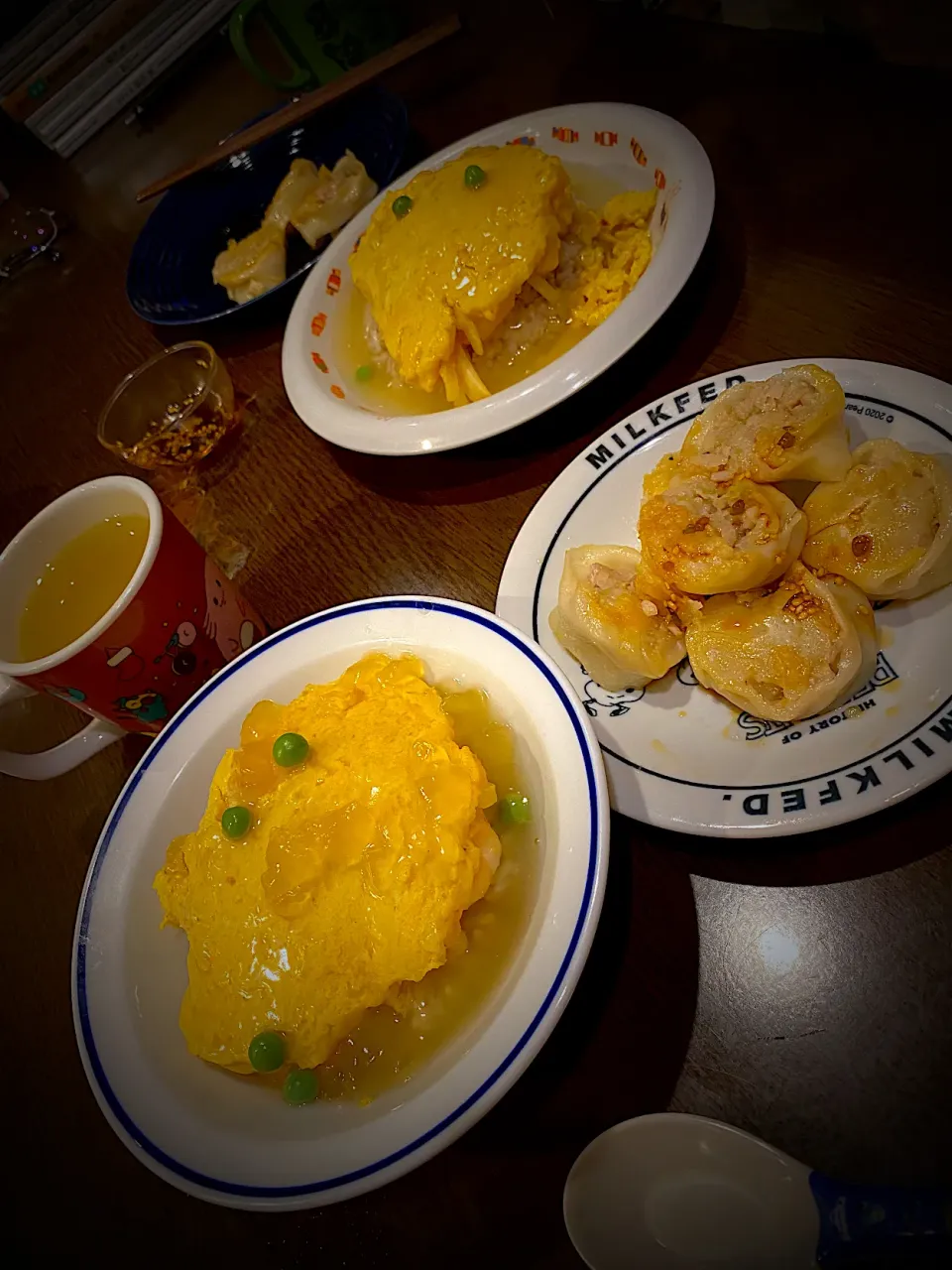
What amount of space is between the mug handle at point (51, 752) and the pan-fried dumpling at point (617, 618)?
2.86 feet

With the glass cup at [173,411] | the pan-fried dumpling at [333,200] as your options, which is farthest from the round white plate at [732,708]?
the pan-fried dumpling at [333,200]

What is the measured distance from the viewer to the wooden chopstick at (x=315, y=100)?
2.41 meters

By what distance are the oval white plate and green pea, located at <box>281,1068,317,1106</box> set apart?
1 cm

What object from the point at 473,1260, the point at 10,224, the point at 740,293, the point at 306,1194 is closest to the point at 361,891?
the point at 306,1194

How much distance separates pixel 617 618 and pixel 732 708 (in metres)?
0.21

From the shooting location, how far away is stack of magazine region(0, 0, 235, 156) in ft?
12.2

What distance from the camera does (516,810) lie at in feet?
3.81

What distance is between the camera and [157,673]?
4.78ft

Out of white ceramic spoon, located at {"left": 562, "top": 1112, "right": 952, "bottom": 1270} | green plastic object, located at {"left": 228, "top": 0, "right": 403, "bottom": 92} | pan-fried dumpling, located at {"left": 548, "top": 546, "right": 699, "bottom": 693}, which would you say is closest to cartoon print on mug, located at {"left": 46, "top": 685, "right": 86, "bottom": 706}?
pan-fried dumpling, located at {"left": 548, "top": 546, "right": 699, "bottom": 693}

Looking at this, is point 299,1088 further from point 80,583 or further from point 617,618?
point 80,583

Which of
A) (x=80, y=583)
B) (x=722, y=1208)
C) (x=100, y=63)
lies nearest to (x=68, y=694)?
(x=80, y=583)

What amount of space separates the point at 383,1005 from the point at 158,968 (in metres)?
0.35

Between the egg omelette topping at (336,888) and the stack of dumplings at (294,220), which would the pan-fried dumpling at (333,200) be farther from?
the egg omelette topping at (336,888)

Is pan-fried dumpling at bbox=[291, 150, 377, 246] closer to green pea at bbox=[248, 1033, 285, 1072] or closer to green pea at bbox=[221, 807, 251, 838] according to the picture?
green pea at bbox=[221, 807, 251, 838]
